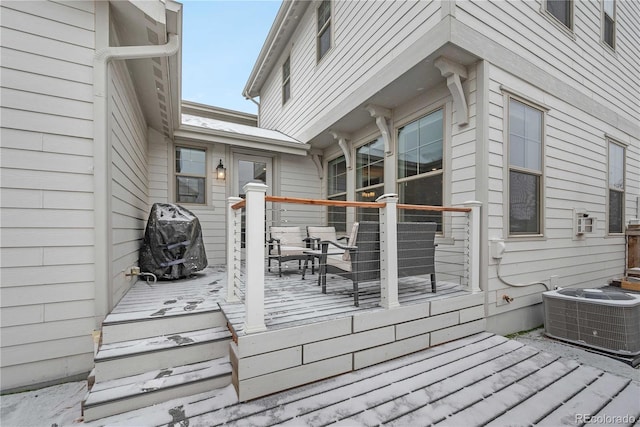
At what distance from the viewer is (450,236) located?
11.2ft

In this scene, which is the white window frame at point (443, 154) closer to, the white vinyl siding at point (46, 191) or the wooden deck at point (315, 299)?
the wooden deck at point (315, 299)

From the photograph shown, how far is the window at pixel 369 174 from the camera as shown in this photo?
468 centimetres

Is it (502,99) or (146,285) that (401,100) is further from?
(146,285)

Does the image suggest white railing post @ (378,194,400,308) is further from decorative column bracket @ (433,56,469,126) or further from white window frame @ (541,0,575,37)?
white window frame @ (541,0,575,37)

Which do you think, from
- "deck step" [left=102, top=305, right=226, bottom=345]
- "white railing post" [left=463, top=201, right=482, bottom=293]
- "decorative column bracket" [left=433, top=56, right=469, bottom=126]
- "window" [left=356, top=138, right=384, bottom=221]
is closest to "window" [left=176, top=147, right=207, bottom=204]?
"window" [left=356, top=138, right=384, bottom=221]

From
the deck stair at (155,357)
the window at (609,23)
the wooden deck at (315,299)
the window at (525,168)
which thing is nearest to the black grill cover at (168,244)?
the deck stair at (155,357)

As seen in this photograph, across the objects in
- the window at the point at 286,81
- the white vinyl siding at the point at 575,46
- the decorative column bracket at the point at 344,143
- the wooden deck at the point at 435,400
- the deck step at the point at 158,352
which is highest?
the window at the point at 286,81

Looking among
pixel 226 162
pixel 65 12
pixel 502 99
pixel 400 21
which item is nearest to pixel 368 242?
pixel 502 99

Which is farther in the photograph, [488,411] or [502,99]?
[502,99]

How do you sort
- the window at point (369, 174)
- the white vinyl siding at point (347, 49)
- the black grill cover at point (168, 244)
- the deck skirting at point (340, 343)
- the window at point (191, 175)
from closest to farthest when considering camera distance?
the deck skirting at point (340, 343) → the white vinyl siding at point (347, 49) → the black grill cover at point (168, 244) → the window at point (369, 174) → the window at point (191, 175)

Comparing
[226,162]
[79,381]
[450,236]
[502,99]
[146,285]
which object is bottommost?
[79,381]

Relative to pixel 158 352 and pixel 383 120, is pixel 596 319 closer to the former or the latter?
pixel 383 120

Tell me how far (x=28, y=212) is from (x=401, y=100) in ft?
14.3

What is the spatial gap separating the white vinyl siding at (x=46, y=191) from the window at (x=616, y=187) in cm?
795
